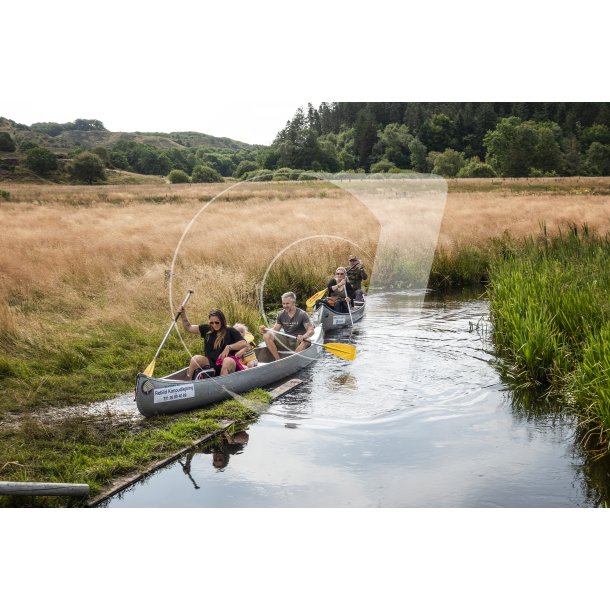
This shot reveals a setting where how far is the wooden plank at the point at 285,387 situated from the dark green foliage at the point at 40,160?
7028mm

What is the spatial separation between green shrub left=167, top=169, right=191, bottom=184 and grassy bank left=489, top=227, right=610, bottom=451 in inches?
271

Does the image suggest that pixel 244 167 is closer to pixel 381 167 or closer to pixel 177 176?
pixel 177 176

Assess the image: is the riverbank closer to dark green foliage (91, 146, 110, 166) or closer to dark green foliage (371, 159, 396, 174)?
dark green foliage (91, 146, 110, 166)

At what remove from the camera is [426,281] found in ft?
64.2

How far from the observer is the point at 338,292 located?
14750 mm

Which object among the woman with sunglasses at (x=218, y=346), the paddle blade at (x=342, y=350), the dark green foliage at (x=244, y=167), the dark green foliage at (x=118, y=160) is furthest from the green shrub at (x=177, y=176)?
the woman with sunglasses at (x=218, y=346)

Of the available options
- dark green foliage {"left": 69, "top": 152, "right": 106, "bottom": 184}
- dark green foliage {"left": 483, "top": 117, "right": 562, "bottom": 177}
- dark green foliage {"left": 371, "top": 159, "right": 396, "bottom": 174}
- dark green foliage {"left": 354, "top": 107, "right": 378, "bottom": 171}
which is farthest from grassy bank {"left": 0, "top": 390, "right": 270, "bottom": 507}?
dark green foliage {"left": 483, "top": 117, "right": 562, "bottom": 177}

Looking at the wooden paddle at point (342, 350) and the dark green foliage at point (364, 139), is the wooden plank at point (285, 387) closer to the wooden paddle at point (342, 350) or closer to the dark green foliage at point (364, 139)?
the wooden paddle at point (342, 350)

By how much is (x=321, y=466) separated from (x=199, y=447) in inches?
57.5

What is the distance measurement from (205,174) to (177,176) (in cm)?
59

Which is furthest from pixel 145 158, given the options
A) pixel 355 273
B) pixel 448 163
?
pixel 448 163
